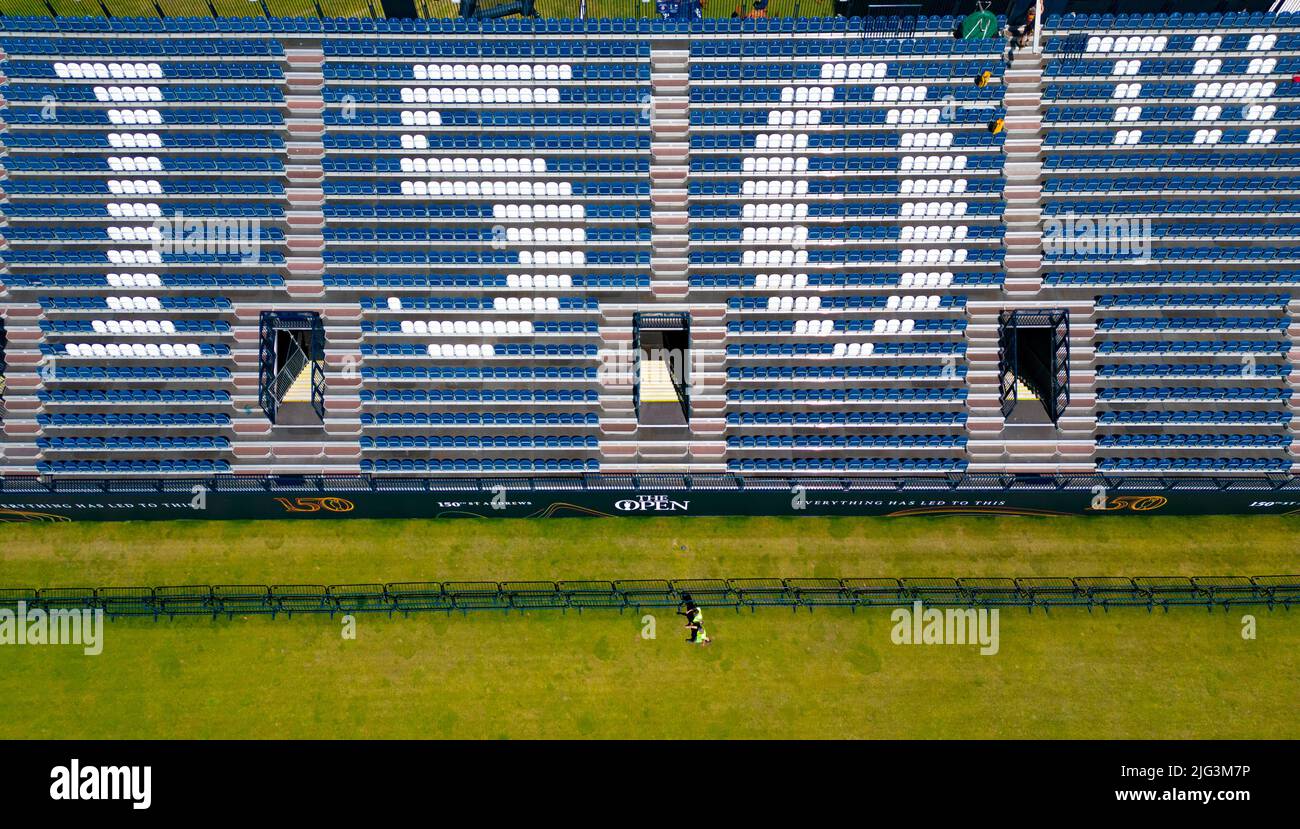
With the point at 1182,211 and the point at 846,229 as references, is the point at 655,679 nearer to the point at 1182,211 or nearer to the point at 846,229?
the point at 846,229

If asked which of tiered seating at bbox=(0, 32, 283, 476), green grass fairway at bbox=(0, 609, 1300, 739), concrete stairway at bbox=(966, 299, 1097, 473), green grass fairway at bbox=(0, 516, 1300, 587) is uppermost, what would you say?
tiered seating at bbox=(0, 32, 283, 476)

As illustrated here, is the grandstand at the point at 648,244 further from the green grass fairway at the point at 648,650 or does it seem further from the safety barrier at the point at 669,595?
the safety barrier at the point at 669,595

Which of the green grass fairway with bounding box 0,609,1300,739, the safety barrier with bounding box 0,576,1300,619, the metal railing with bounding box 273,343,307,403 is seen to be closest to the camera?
the green grass fairway with bounding box 0,609,1300,739

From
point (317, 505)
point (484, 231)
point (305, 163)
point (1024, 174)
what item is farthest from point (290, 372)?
point (1024, 174)

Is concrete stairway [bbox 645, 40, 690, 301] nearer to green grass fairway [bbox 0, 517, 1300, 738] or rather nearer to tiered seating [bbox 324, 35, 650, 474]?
tiered seating [bbox 324, 35, 650, 474]

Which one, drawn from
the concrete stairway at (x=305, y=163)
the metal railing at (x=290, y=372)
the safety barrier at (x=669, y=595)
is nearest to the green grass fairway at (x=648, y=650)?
the safety barrier at (x=669, y=595)

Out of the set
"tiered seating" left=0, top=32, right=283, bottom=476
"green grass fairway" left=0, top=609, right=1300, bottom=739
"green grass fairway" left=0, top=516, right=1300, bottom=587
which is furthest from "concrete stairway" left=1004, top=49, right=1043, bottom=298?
"tiered seating" left=0, top=32, right=283, bottom=476
